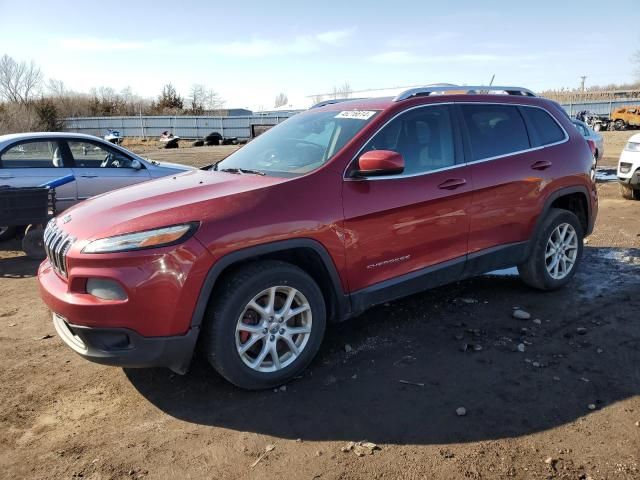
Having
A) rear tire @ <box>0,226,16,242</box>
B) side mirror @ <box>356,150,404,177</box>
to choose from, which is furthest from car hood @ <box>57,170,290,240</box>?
rear tire @ <box>0,226,16,242</box>

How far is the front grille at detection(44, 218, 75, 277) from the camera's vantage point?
3.26 metres

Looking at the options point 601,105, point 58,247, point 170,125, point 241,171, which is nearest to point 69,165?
point 241,171

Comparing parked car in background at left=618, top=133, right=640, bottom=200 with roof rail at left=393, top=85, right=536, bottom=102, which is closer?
roof rail at left=393, top=85, right=536, bottom=102

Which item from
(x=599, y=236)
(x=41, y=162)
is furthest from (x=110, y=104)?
(x=599, y=236)

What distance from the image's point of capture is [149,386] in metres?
3.60

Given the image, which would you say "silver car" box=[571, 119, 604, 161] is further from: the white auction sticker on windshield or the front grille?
the front grille

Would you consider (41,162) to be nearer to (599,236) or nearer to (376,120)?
(376,120)

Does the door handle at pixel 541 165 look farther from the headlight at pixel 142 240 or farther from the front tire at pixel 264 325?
the headlight at pixel 142 240

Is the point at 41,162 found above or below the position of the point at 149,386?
above

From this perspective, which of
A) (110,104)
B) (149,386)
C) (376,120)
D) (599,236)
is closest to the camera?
(149,386)

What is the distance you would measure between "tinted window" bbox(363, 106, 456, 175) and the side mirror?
0.74 ft

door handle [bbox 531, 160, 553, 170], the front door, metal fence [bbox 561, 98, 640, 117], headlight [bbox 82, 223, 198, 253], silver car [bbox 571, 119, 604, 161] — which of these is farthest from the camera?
metal fence [bbox 561, 98, 640, 117]

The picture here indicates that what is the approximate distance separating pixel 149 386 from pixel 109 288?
95 centimetres

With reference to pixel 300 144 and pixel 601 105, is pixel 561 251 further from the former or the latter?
pixel 601 105
